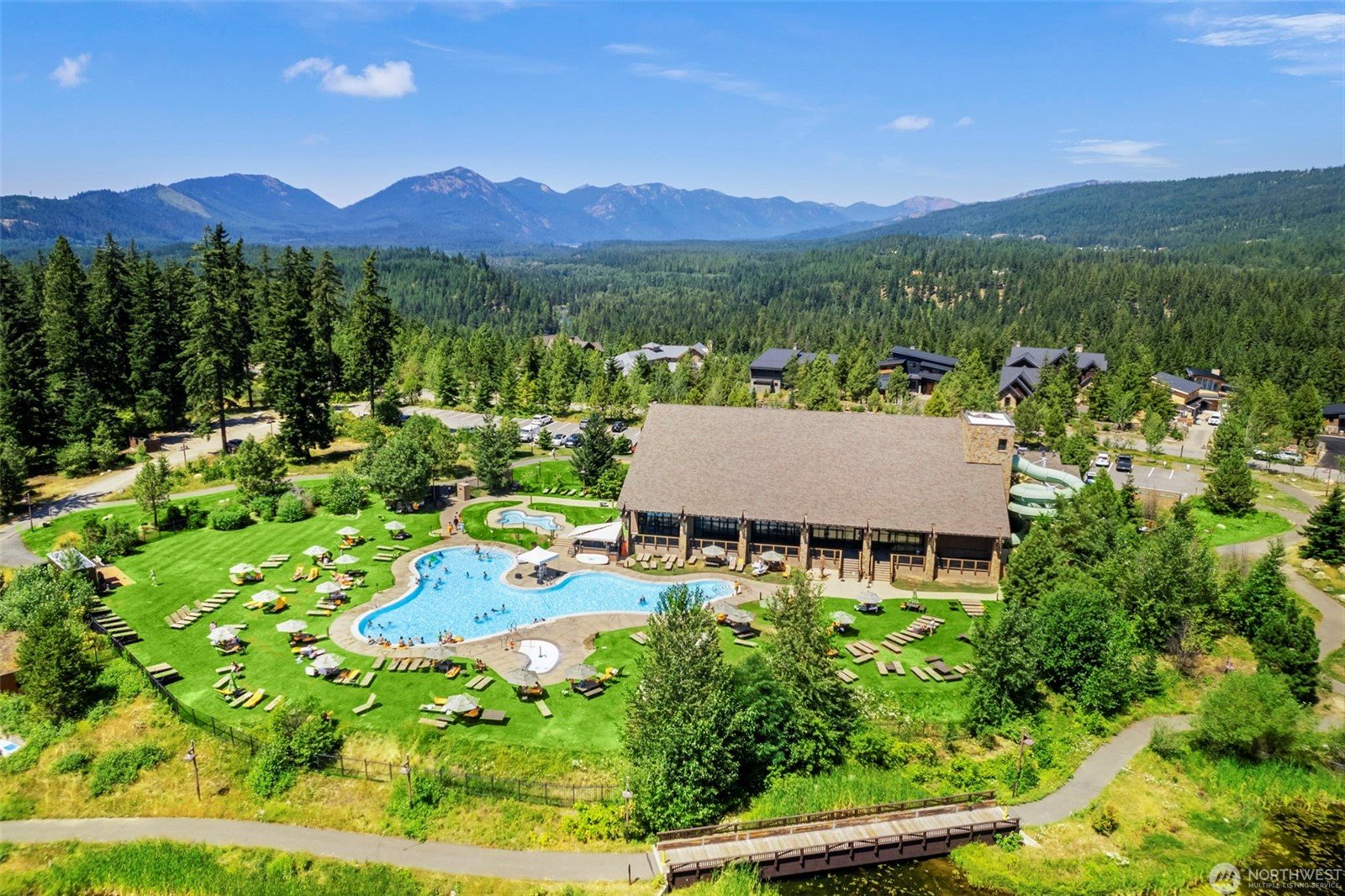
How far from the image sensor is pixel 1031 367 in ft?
384

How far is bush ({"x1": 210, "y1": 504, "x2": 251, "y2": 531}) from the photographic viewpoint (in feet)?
174

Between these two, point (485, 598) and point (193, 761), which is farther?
point (485, 598)

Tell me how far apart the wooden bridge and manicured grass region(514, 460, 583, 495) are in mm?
39936

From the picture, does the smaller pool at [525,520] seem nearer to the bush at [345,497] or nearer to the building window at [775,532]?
the bush at [345,497]

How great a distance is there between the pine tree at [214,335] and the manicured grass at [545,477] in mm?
27540

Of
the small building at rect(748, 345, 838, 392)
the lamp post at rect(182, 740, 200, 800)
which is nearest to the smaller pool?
the lamp post at rect(182, 740, 200, 800)

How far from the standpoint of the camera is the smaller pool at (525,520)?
2210 inches

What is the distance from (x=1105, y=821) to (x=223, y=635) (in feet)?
129

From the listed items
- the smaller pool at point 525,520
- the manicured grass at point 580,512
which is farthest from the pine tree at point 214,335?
the manicured grass at point 580,512

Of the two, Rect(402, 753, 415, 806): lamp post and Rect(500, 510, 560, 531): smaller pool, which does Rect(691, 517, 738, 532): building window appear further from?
Rect(402, 753, 415, 806): lamp post

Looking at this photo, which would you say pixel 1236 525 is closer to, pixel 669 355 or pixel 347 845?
pixel 347 845

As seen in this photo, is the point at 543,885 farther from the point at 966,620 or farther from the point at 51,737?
the point at 966,620

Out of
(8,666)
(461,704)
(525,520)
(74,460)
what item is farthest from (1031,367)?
(8,666)

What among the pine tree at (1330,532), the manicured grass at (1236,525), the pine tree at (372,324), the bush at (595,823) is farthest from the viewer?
the pine tree at (372,324)
